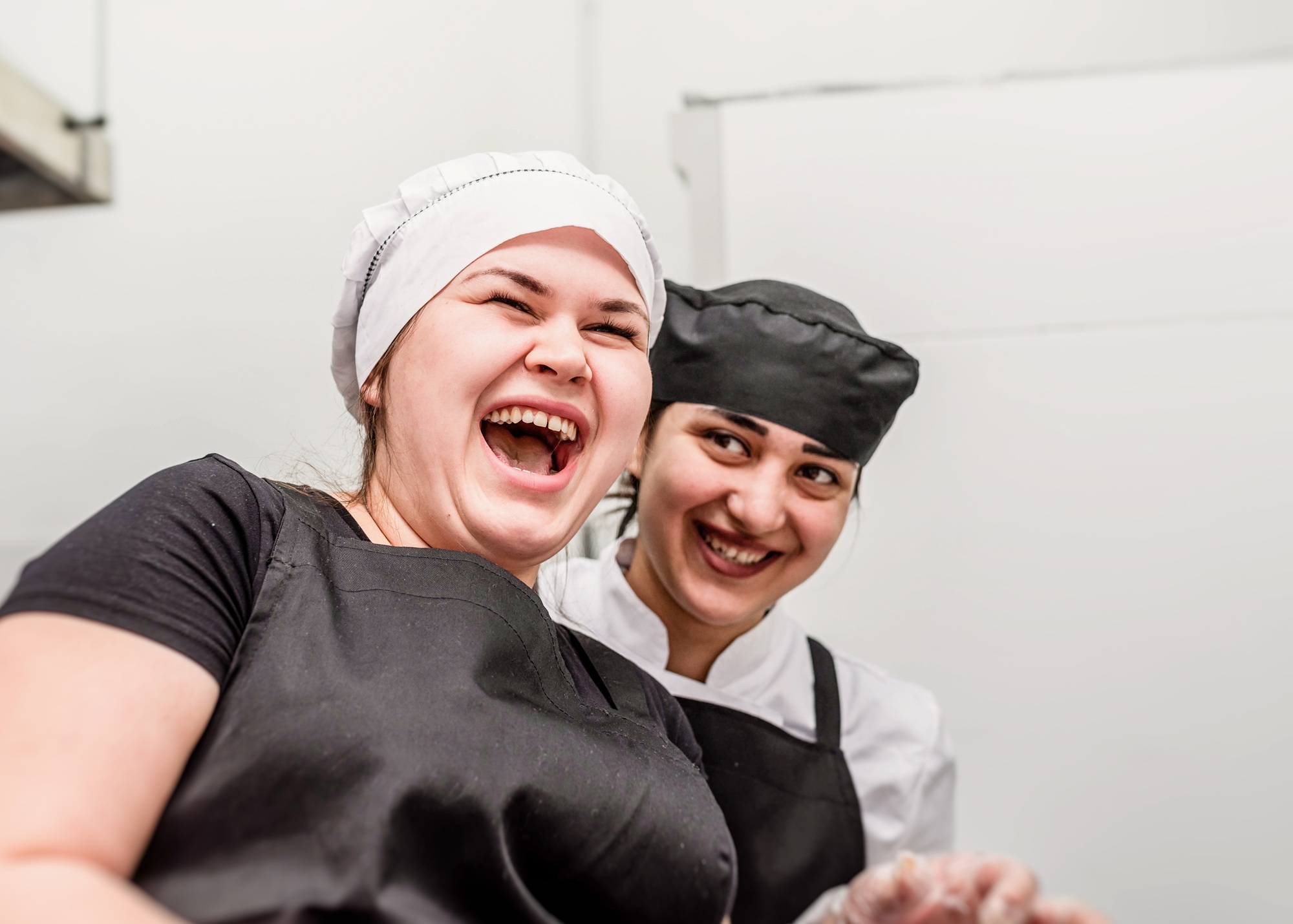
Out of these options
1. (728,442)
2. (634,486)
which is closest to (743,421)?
(728,442)

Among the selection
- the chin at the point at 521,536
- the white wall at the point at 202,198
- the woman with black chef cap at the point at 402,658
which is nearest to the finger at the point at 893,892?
the woman with black chef cap at the point at 402,658

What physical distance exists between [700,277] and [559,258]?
922 millimetres

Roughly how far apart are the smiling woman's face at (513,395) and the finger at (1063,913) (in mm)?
464

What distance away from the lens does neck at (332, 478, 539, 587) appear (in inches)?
35.3

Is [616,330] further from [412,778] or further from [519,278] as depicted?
[412,778]

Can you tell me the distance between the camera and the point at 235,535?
72 centimetres

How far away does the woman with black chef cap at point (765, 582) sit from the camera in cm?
132

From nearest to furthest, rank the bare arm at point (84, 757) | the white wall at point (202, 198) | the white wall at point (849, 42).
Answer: the bare arm at point (84, 757)
the white wall at point (202, 198)
the white wall at point (849, 42)

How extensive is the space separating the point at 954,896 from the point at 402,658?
413 mm

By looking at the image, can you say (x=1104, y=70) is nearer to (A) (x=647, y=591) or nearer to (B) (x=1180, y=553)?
(B) (x=1180, y=553)

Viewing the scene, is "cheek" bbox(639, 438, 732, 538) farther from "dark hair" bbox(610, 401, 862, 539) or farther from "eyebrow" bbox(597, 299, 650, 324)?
"eyebrow" bbox(597, 299, 650, 324)

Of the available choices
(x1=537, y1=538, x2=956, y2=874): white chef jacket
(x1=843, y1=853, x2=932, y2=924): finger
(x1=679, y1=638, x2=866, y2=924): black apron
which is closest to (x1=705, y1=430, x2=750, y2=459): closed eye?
(x1=537, y1=538, x2=956, y2=874): white chef jacket

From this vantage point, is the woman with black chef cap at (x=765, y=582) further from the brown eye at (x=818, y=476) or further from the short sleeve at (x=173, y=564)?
the short sleeve at (x=173, y=564)

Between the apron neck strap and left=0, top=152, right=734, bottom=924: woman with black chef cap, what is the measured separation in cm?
46
